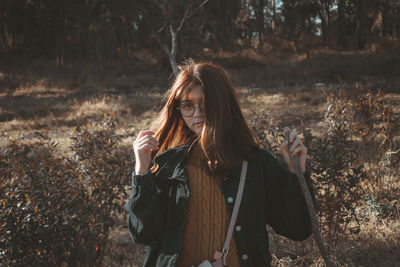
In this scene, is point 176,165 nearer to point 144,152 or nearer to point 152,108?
point 144,152

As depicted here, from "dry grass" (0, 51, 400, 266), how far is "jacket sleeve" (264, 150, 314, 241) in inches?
57.7

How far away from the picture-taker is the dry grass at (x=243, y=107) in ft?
10.7

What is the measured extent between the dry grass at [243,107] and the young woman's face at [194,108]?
5.85 ft

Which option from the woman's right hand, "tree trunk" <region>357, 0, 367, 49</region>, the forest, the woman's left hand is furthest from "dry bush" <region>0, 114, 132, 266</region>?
"tree trunk" <region>357, 0, 367, 49</region>

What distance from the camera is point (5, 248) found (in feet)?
7.34

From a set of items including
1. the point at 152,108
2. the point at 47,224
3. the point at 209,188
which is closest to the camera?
the point at 209,188

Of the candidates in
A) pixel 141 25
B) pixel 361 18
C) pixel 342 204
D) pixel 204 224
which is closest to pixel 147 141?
pixel 204 224

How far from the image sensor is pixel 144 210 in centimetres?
154

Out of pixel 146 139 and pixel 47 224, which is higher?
pixel 146 139

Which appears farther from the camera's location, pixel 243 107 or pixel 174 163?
pixel 243 107

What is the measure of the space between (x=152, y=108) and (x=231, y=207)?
31.2 feet

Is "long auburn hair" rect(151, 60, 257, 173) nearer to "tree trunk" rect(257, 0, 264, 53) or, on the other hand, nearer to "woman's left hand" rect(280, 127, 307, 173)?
"woman's left hand" rect(280, 127, 307, 173)

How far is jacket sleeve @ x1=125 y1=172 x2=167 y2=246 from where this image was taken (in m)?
1.53

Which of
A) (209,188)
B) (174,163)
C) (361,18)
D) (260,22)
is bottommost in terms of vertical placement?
(209,188)
